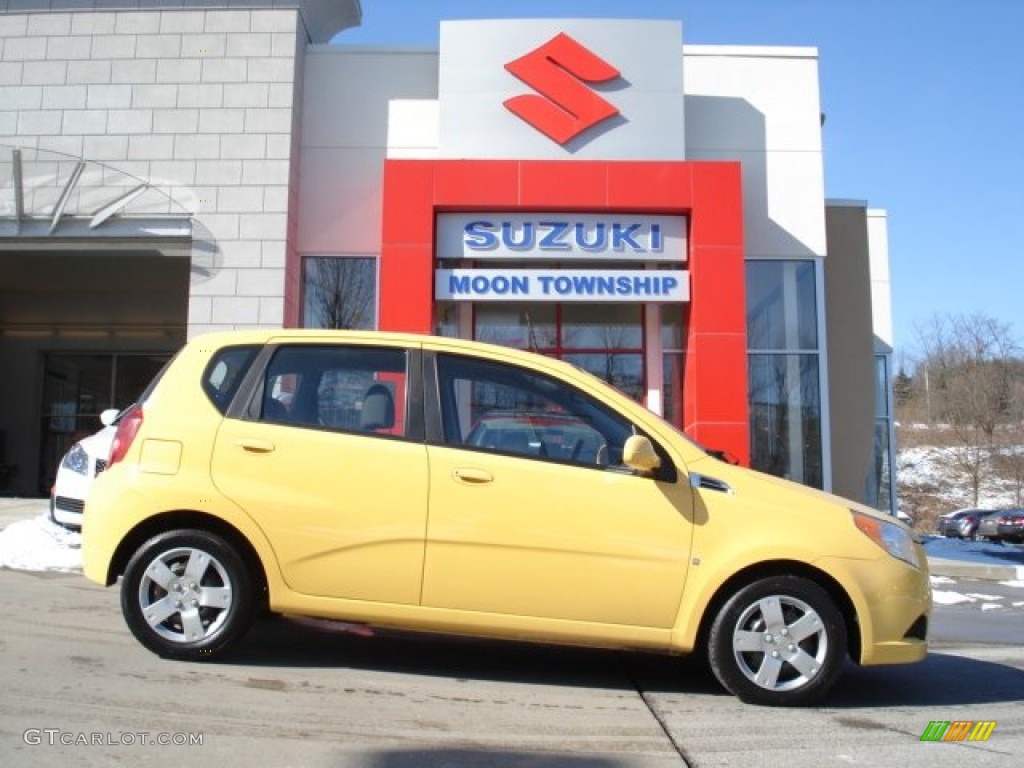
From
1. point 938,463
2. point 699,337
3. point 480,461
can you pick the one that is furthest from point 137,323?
point 938,463

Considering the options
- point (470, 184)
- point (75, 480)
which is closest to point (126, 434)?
point (75, 480)

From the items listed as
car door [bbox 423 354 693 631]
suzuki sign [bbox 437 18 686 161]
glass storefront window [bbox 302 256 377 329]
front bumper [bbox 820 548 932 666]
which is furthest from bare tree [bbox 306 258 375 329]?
front bumper [bbox 820 548 932 666]

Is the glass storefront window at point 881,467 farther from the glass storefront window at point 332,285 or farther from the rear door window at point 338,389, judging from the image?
the rear door window at point 338,389

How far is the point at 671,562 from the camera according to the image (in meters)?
4.45

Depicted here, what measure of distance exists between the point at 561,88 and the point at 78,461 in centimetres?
844

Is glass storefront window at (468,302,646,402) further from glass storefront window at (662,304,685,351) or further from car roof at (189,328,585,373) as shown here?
car roof at (189,328,585,373)

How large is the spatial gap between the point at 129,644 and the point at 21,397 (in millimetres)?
16686

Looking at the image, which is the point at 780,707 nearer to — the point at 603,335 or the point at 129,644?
the point at 129,644

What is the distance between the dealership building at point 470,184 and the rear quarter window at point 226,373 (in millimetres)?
7529

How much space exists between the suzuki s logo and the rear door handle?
9.46m

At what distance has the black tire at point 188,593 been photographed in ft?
15.4

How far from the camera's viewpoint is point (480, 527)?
4.52 metres

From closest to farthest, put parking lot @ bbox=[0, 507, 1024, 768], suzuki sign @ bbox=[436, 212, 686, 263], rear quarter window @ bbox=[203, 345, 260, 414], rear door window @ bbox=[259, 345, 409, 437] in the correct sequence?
parking lot @ bbox=[0, 507, 1024, 768], rear door window @ bbox=[259, 345, 409, 437], rear quarter window @ bbox=[203, 345, 260, 414], suzuki sign @ bbox=[436, 212, 686, 263]

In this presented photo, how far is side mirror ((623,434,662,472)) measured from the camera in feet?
14.5
